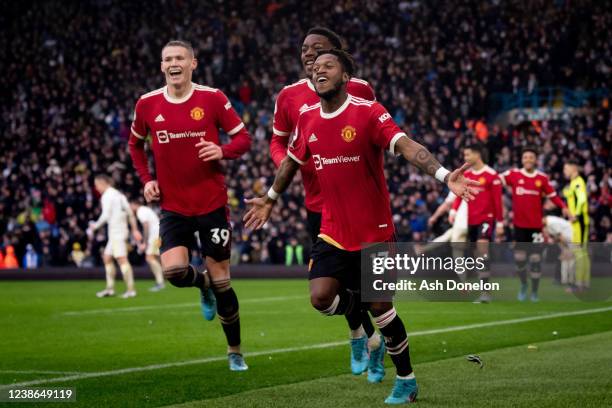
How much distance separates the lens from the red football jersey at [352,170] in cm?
798

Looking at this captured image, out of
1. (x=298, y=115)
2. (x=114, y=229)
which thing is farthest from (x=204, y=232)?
(x=114, y=229)

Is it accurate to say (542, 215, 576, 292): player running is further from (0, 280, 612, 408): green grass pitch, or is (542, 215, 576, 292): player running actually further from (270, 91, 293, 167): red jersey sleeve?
(270, 91, 293, 167): red jersey sleeve

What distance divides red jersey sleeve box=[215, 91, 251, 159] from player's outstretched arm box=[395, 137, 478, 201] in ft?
9.36

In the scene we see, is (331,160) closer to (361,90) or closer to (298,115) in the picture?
(361,90)

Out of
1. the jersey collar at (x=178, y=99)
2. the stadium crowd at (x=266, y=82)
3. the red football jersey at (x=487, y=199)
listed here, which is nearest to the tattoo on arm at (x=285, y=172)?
the jersey collar at (x=178, y=99)

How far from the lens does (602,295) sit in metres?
19.6

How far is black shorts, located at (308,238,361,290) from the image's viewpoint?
8141 millimetres

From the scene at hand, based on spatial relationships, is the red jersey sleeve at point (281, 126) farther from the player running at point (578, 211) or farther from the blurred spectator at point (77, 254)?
the blurred spectator at point (77, 254)

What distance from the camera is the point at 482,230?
716 inches

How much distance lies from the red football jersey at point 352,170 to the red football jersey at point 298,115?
4.58ft

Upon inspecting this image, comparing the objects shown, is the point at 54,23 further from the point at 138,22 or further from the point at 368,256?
the point at 368,256

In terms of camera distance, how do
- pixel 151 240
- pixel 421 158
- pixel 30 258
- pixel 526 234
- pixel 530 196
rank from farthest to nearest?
pixel 30 258, pixel 151 240, pixel 526 234, pixel 530 196, pixel 421 158

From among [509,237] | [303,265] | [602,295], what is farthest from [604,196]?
[602,295]

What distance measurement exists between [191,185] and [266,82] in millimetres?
29779
